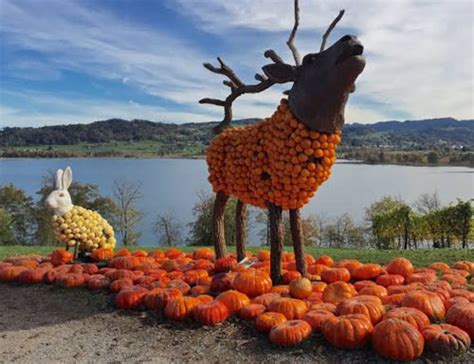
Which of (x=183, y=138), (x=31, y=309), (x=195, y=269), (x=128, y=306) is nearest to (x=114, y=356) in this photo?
(x=128, y=306)

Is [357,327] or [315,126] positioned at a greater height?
[315,126]

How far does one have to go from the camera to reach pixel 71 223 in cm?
1052

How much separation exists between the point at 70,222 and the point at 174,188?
2526 inches

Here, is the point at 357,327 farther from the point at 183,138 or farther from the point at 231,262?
the point at 183,138

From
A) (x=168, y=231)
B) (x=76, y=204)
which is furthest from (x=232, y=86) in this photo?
(x=168, y=231)

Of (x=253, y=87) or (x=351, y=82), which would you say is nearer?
(x=351, y=82)

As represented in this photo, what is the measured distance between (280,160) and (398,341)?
129 inches

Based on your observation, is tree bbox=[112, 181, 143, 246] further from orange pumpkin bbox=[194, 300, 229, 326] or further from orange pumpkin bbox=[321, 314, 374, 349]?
orange pumpkin bbox=[321, 314, 374, 349]

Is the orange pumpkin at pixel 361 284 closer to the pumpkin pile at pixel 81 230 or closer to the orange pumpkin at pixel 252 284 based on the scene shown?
the orange pumpkin at pixel 252 284

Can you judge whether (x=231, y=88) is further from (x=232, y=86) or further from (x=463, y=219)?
(x=463, y=219)

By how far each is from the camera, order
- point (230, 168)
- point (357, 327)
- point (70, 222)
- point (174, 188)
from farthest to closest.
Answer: point (174, 188) → point (70, 222) → point (230, 168) → point (357, 327)

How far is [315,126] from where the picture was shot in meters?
7.25

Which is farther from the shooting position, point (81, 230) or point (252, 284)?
point (81, 230)

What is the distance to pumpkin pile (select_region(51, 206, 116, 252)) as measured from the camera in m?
10.4
